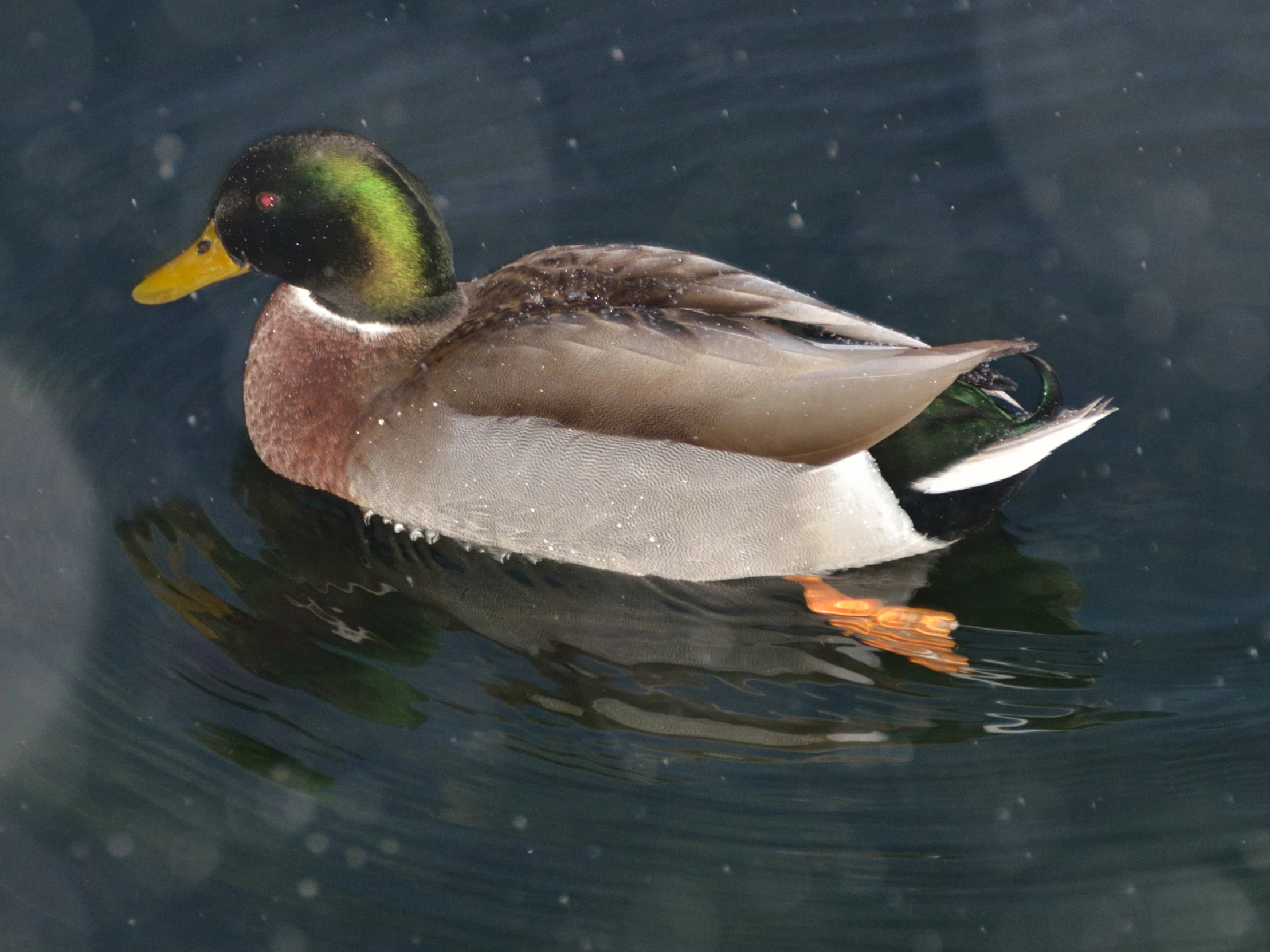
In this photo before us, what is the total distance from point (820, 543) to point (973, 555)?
2.19 ft

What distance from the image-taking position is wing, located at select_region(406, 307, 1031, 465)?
187 inches

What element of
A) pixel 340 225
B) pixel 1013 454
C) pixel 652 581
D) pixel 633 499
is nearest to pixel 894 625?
pixel 1013 454

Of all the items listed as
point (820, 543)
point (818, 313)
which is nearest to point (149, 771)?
point (820, 543)

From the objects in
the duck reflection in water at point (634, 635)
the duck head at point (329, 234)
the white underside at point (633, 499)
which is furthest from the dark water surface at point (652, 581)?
the duck head at point (329, 234)

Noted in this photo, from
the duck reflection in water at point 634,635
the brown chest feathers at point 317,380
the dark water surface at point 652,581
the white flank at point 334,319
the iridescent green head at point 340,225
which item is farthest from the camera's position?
the white flank at point 334,319

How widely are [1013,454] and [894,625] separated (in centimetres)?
69

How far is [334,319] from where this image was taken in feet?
18.1

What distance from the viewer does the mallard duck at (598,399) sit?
15.7 feet

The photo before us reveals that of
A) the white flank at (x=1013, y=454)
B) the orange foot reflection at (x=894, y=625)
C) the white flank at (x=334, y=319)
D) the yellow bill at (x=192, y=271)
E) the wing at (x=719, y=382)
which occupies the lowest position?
the orange foot reflection at (x=894, y=625)

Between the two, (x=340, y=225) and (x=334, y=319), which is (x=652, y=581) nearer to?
(x=334, y=319)

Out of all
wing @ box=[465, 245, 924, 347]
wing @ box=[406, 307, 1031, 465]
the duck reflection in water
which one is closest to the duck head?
wing @ box=[465, 245, 924, 347]

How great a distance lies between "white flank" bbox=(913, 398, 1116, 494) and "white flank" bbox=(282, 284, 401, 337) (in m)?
2.01

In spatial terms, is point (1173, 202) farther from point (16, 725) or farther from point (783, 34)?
point (16, 725)

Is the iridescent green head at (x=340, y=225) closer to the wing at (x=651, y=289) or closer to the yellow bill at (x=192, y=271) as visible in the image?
the yellow bill at (x=192, y=271)
